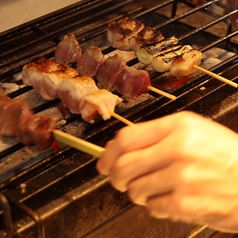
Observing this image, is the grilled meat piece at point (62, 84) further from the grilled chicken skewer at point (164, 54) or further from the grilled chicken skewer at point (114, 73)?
the grilled chicken skewer at point (164, 54)

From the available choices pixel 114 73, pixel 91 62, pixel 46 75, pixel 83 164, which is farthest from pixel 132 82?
pixel 83 164

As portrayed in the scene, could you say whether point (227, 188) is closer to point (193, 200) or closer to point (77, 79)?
point (193, 200)

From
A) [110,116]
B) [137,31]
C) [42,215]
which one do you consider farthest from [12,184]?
[137,31]

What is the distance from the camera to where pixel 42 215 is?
1859 mm

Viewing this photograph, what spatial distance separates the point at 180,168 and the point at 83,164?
73cm

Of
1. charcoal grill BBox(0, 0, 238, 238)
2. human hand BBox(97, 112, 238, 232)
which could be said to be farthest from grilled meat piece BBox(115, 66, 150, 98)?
human hand BBox(97, 112, 238, 232)

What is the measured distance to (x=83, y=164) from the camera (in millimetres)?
2070

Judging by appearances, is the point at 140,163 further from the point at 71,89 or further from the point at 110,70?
the point at 110,70

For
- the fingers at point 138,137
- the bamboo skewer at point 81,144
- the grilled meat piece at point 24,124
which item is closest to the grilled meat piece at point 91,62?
the grilled meat piece at point 24,124

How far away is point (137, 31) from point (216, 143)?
1.61 m

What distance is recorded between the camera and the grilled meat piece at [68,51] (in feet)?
9.02

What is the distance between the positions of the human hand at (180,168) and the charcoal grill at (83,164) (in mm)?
461

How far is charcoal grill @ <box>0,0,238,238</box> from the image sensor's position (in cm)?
191

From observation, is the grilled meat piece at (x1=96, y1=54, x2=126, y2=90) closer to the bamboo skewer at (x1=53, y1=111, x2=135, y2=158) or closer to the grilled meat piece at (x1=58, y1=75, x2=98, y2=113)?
the grilled meat piece at (x1=58, y1=75, x2=98, y2=113)
